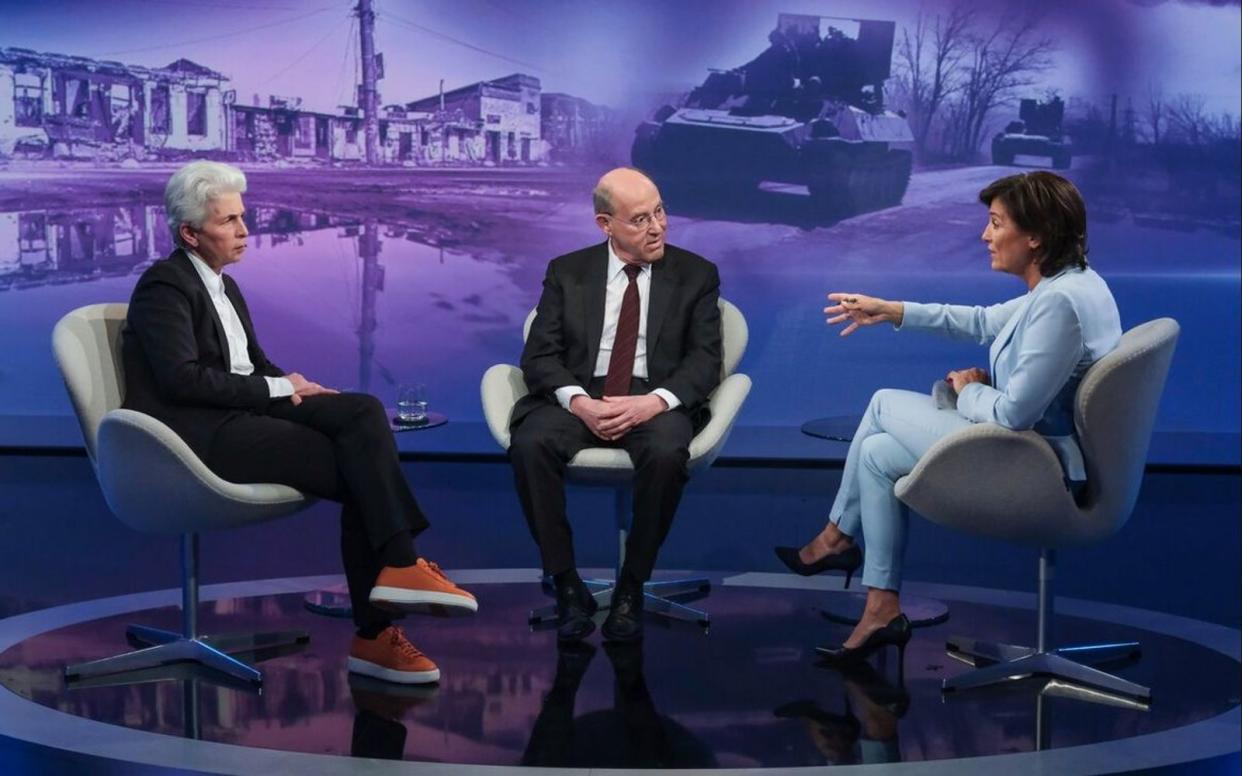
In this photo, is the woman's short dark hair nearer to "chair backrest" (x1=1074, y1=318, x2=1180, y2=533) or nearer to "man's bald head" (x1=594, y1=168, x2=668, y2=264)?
"chair backrest" (x1=1074, y1=318, x2=1180, y2=533)

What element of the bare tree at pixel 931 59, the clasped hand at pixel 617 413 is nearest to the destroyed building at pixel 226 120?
the bare tree at pixel 931 59

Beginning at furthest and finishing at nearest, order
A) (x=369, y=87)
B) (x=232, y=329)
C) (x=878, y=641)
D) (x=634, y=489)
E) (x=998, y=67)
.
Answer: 1. (x=369, y=87)
2. (x=998, y=67)
3. (x=634, y=489)
4. (x=232, y=329)
5. (x=878, y=641)

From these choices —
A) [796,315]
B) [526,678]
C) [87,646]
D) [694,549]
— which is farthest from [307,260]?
[526,678]

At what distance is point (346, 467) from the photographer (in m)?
4.00

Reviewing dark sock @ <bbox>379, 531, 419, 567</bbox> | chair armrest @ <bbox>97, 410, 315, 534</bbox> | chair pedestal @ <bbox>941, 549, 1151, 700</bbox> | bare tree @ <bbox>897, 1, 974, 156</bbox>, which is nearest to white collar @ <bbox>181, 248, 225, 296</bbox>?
chair armrest @ <bbox>97, 410, 315, 534</bbox>

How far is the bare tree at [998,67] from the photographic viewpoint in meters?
7.37

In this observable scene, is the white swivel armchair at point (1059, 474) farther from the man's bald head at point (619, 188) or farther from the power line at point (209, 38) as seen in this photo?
the power line at point (209, 38)

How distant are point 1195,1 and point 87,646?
220 inches

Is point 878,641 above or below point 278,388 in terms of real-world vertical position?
below

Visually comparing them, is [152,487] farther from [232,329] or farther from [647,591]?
[647,591]

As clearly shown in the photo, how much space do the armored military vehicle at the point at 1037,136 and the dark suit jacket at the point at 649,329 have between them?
124 inches

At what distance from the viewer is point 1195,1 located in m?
7.43

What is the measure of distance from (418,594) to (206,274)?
1.00 meters

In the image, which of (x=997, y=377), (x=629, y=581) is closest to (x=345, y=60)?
(x=629, y=581)
